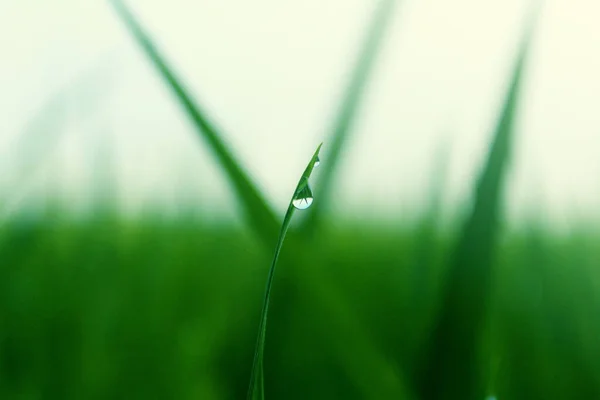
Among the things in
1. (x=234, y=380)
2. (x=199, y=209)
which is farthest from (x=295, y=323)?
(x=199, y=209)

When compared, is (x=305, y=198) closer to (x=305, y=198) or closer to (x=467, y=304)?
(x=305, y=198)

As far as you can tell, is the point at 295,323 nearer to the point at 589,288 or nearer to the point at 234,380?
the point at 234,380

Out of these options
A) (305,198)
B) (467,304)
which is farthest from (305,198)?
(467,304)
